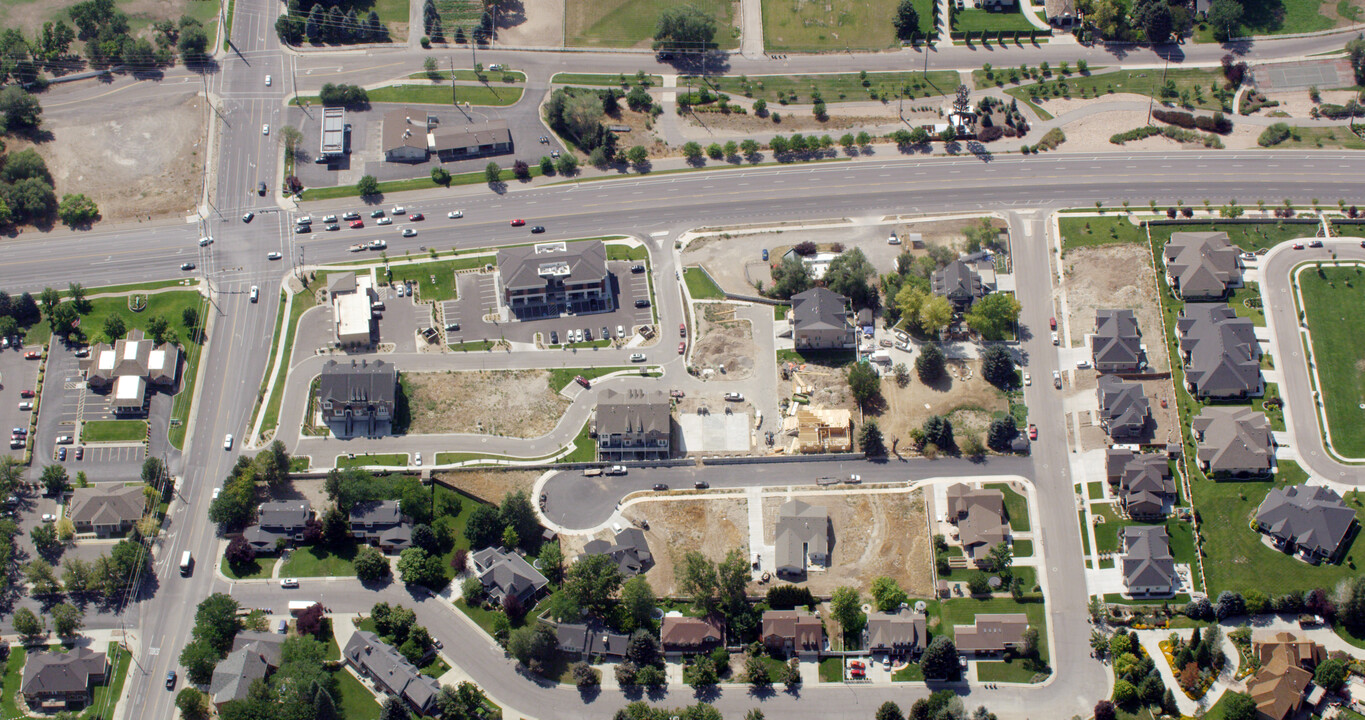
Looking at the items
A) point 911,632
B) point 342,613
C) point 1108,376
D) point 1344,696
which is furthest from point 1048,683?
point 342,613

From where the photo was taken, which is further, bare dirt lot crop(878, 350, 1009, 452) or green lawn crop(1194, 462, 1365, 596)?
bare dirt lot crop(878, 350, 1009, 452)

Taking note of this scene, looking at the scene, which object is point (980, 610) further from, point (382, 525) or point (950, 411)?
point (382, 525)

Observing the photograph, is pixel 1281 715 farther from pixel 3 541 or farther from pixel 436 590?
pixel 3 541

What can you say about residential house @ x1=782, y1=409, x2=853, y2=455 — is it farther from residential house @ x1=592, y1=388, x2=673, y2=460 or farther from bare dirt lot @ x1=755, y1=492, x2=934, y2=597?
residential house @ x1=592, y1=388, x2=673, y2=460

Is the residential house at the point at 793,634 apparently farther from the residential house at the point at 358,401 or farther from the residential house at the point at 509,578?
the residential house at the point at 358,401

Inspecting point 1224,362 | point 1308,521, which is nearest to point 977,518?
point 1308,521

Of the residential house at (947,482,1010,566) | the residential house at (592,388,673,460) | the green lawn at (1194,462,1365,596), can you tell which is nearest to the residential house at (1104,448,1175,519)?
the green lawn at (1194,462,1365,596)
